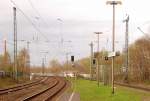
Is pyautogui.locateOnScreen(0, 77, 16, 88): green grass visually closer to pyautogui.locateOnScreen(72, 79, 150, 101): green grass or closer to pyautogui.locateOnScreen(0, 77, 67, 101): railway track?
pyautogui.locateOnScreen(0, 77, 67, 101): railway track

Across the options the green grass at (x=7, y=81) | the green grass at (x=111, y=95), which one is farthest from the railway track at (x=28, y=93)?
the green grass at (x=7, y=81)

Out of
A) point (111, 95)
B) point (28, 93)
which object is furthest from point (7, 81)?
point (111, 95)

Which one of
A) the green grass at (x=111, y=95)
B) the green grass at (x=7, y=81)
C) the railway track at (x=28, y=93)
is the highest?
the green grass at (x=7, y=81)

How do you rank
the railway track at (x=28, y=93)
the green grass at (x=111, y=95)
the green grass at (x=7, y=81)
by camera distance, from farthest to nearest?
the green grass at (x=7, y=81), the railway track at (x=28, y=93), the green grass at (x=111, y=95)

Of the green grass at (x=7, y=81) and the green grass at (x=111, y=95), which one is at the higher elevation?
the green grass at (x=7, y=81)

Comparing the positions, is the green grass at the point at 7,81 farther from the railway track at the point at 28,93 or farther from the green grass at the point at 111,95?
the green grass at the point at 111,95

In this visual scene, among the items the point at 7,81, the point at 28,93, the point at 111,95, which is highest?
the point at 7,81

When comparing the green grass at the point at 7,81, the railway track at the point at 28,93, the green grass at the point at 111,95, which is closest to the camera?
the green grass at the point at 111,95

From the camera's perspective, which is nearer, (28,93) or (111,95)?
(111,95)

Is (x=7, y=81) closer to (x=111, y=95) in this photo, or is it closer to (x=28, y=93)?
(x=28, y=93)

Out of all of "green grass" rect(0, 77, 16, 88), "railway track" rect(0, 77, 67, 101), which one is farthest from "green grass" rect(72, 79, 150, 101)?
"green grass" rect(0, 77, 16, 88)

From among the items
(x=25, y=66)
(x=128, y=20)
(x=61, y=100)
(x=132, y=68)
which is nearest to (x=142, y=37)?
(x=132, y=68)

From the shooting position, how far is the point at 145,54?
8831 centimetres

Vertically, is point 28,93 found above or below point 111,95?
below
